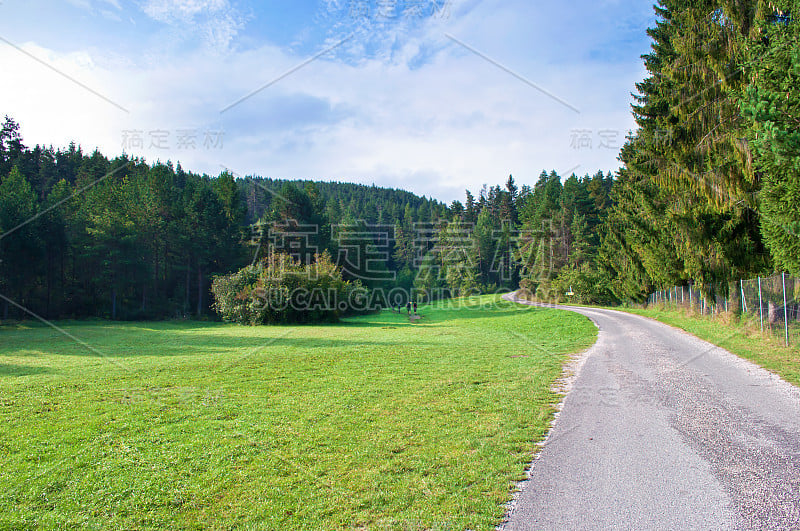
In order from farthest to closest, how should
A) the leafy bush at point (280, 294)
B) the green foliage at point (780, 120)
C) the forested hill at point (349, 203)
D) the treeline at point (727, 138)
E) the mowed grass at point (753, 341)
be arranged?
the forested hill at point (349, 203), the leafy bush at point (280, 294), the mowed grass at point (753, 341), the treeline at point (727, 138), the green foliage at point (780, 120)

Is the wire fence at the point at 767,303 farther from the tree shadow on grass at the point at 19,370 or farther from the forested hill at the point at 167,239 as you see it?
the forested hill at the point at 167,239

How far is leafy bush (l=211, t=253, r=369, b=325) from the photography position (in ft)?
112

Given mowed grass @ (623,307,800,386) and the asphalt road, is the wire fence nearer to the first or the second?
mowed grass @ (623,307,800,386)

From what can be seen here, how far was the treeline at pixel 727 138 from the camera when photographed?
10.4 m

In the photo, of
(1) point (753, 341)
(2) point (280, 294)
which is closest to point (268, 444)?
(1) point (753, 341)

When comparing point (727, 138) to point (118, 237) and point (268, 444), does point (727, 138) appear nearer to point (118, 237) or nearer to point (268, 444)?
Result: point (268, 444)

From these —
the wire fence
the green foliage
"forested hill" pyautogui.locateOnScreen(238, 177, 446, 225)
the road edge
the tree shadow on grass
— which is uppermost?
"forested hill" pyautogui.locateOnScreen(238, 177, 446, 225)

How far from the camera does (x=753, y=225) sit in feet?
57.8

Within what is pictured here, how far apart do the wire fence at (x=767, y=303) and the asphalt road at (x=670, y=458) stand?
5.21 m

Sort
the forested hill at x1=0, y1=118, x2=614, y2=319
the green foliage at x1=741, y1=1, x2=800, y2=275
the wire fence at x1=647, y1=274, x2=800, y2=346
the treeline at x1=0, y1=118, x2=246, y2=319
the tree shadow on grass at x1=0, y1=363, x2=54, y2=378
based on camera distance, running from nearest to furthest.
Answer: the green foliage at x1=741, y1=1, x2=800, y2=275 < the tree shadow on grass at x1=0, y1=363, x2=54, y2=378 < the wire fence at x1=647, y1=274, x2=800, y2=346 < the treeline at x1=0, y1=118, x2=246, y2=319 < the forested hill at x1=0, y1=118, x2=614, y2=319

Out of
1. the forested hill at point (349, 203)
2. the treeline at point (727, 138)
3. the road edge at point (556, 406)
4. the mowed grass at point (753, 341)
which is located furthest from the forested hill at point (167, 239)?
the road edge at point (556, 406)

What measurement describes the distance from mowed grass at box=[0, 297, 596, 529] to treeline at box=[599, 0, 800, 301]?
763 cm

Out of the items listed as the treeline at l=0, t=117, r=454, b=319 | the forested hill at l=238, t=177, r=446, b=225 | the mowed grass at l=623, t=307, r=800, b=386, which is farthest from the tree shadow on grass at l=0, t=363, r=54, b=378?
the forested hill at l=238, t=177, r=446, b=225

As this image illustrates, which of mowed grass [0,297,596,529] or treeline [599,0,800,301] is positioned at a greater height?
treeline [599,0,800,301]
